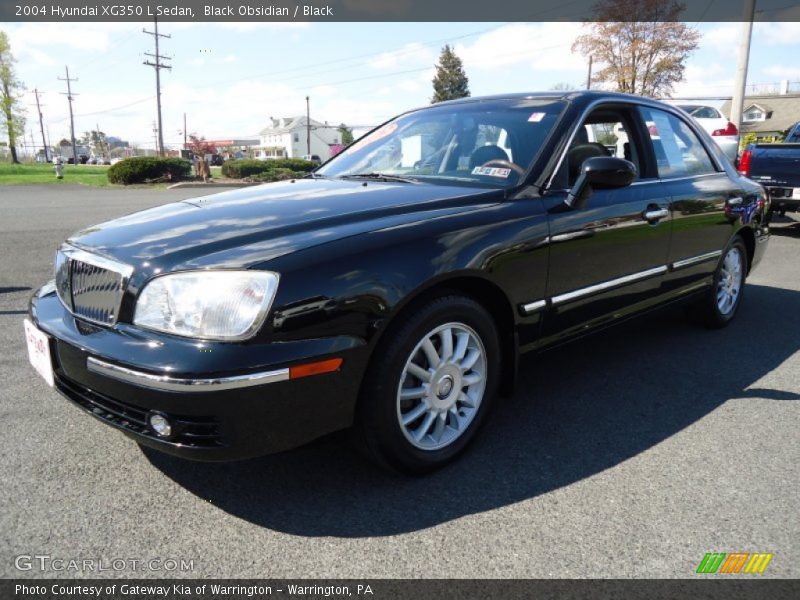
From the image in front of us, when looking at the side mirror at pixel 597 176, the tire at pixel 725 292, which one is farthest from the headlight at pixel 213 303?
the tire at pixel 725 292

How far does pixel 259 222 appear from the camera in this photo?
238 cm

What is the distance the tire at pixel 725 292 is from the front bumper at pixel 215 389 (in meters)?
3.23

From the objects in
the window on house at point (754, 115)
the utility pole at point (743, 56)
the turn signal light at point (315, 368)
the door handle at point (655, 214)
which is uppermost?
the window on house at point (754, 115)

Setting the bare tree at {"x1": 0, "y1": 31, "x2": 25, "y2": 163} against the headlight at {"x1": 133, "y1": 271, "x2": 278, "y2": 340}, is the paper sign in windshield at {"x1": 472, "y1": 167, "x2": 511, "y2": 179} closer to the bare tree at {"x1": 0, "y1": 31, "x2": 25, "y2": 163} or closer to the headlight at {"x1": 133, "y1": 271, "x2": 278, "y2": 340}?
the headlight at {"x1": 133, "y1": 271, "x2": 278, "y2": 340}

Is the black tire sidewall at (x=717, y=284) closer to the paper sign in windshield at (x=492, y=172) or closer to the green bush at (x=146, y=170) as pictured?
the paper sign in windshield at (x=492, y=172)

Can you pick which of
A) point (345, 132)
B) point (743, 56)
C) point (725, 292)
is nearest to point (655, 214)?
point (725, 292)

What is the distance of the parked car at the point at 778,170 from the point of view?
8117 millimetres

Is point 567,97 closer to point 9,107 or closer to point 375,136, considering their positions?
point 375,136

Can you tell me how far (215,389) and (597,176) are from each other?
199 centimetres

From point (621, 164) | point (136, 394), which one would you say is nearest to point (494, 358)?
point (621, 164)

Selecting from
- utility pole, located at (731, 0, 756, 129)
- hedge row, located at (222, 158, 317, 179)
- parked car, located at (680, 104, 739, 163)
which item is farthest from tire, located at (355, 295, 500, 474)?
hedge row, located at (222, 158, 317, 179)

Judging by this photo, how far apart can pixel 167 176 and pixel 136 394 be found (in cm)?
2776

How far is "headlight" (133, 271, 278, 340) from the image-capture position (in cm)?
193

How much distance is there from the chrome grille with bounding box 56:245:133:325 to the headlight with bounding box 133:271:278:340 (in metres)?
0.21
